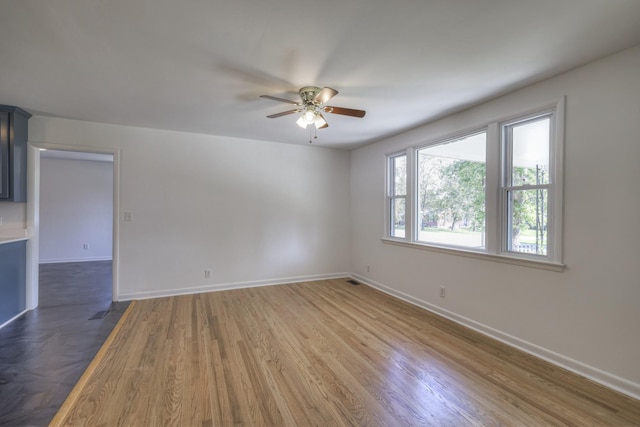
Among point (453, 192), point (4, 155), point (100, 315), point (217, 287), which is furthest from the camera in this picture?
point (217, 287)

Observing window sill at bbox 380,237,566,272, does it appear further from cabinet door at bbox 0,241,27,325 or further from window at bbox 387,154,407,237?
cabinet door at bbox 0,241,27,325

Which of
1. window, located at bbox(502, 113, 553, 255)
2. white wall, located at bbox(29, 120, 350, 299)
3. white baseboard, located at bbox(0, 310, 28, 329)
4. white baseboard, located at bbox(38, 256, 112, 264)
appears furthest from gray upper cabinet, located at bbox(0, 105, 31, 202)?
window, located at bbox(502, 113, 553, 255)

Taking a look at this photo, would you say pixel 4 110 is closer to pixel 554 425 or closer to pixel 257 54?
pixel 257 54

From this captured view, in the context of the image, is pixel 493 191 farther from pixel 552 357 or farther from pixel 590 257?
pixel 552 357

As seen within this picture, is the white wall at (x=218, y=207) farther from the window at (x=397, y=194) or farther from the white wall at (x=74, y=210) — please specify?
the white wall at (x=74, y=210)

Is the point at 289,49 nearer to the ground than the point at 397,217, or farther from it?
farther from it

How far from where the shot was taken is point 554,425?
5.57ft

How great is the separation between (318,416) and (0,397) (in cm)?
216

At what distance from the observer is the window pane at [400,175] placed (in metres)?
4.28

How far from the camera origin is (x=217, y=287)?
4.38 m

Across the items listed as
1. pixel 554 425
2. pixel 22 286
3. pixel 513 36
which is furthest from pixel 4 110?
pixel 554 425

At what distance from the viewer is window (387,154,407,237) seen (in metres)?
4.28

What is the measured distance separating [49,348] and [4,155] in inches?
88.6

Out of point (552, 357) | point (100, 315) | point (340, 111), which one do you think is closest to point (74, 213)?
point (100, 315)
